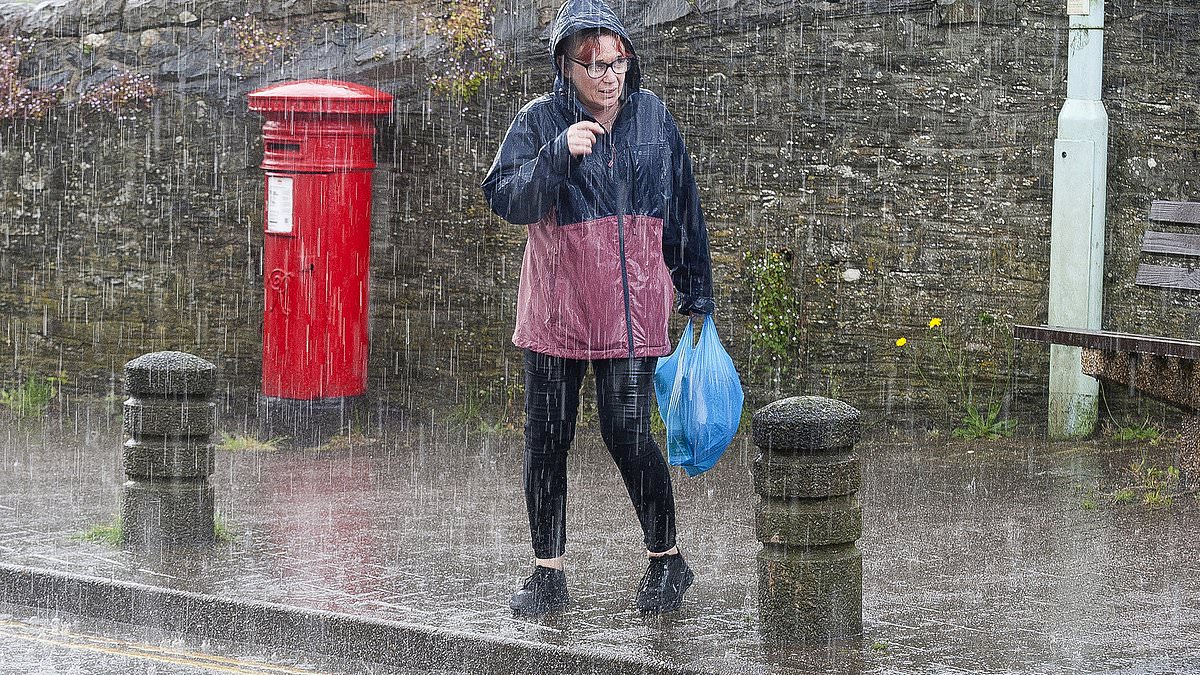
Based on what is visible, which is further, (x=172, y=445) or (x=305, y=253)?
(x=305, y=253)

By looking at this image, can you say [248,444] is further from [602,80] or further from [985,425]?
[602,80]

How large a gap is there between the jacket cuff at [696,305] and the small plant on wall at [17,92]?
5.89m

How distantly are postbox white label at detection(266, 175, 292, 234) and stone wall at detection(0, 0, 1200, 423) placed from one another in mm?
809

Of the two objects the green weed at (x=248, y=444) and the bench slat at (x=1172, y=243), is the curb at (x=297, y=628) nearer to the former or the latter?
the green weed at (x=248, y=444)

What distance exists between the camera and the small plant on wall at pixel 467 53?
9.11 m

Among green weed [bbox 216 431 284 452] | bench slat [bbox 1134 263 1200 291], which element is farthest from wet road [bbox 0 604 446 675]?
bench slat [bbox 1134 263 1200 291]

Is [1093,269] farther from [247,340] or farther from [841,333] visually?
[247,340]

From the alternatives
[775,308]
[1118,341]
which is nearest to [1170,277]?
[1118,341]

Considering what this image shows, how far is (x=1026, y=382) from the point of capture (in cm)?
846

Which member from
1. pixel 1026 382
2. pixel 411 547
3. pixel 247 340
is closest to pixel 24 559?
pixel 411 547

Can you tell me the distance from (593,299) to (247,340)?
487 centimetres

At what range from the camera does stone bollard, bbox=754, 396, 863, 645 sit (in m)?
5.02

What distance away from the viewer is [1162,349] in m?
5.89

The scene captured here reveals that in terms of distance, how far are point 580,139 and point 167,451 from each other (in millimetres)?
2313
